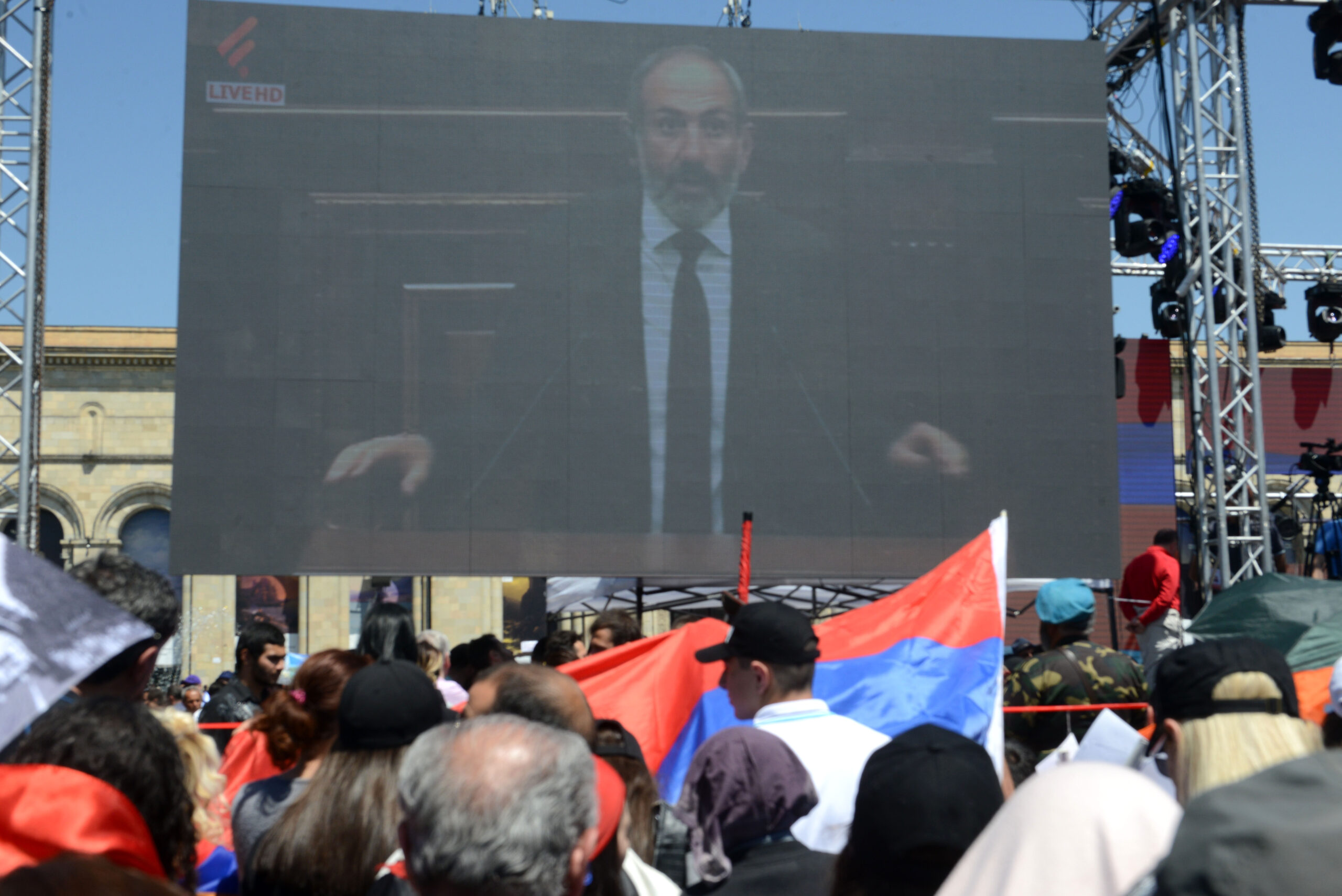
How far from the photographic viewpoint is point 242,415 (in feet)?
36.5

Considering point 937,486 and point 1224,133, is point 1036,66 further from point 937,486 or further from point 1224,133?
point 937,486

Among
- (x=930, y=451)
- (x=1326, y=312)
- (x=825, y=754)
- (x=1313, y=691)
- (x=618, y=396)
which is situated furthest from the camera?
(x=1326, y=312)

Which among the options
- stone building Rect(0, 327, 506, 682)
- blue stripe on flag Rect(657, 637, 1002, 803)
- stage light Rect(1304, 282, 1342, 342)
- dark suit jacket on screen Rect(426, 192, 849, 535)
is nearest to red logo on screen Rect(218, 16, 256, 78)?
dark suit jacket on screen Rect(426, 192, 849, 535)

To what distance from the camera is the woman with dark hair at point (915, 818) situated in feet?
5.71

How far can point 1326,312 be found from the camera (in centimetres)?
1777

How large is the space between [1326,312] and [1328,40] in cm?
655

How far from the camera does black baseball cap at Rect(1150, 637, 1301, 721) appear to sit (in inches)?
84.3

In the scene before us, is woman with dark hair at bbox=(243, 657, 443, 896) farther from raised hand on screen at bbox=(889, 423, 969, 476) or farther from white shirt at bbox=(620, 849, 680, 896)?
raised hand on screen at bbox=(889, 423, 969, 476)

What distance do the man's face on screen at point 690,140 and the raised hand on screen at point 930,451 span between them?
2.75m

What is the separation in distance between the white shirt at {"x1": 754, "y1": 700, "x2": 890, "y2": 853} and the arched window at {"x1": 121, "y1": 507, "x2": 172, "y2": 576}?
30.6m

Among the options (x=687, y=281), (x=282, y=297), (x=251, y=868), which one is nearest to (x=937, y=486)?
(x=687, y=281)

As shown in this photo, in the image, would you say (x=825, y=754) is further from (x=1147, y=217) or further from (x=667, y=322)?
(x=1147, y=217)

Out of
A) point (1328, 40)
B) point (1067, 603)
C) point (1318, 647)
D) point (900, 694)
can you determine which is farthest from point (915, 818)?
point (1328, 40)

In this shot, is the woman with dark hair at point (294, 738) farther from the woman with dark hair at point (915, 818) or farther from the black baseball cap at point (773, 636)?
the woman with dark hair at point (915, 818)
